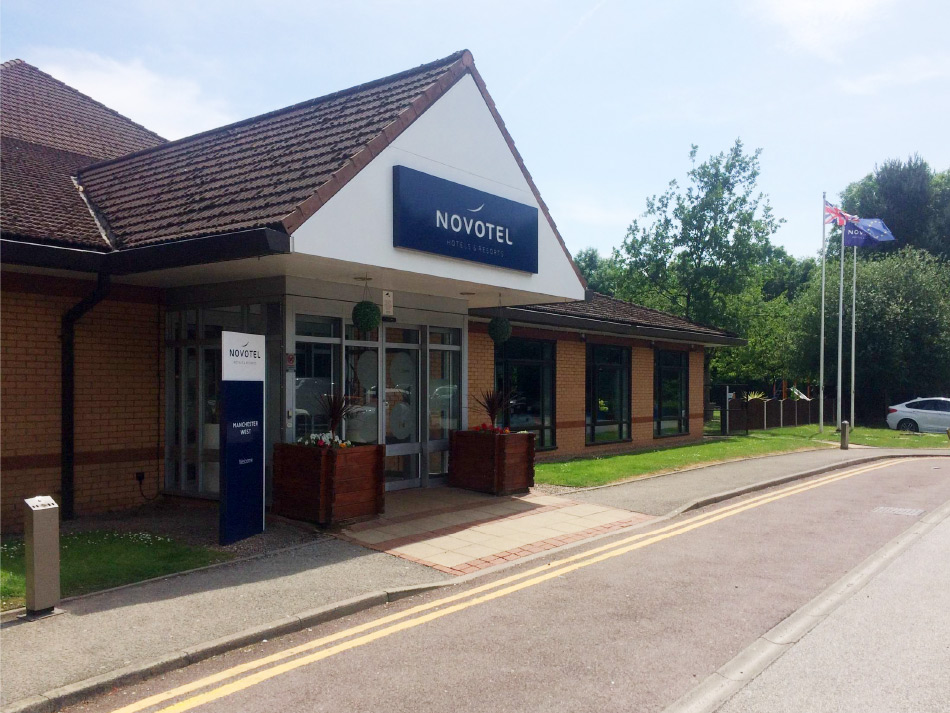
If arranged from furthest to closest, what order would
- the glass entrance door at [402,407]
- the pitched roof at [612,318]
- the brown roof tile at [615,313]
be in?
1. the brown roof tile at [615,313]
2. the pitched roof at [612,318]
3. the glass entrance door at [402,407]

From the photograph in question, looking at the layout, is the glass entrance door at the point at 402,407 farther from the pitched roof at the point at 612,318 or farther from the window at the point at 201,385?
the pitched roof at the point at 612,318

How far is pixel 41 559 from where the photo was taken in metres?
5.87

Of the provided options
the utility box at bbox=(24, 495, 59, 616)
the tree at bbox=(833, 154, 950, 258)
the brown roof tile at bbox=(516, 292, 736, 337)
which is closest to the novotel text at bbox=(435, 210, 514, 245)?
the brown roof tile at bbox=(516, 292, 736, 337)

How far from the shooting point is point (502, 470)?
11.7 meters

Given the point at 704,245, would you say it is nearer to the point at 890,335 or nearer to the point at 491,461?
the point at 890,335

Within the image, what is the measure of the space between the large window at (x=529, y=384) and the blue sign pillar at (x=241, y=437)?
25.3 ft

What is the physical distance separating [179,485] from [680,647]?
7620 millimetres

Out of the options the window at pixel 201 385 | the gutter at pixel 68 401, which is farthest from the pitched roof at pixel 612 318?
the gutter at pixel 68 401

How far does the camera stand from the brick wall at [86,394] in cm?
912

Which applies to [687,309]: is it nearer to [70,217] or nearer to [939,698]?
[70,217]

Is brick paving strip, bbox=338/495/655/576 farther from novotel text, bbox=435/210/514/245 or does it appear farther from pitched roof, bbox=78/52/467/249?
novotel text, bbox=435/210/514/245

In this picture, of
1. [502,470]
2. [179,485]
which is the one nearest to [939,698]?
[502,470]

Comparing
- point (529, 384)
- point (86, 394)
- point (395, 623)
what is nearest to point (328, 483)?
point (395, 623)

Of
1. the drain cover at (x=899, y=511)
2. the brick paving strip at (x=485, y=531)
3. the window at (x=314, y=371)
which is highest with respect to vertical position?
the window at (x=314, y=371)
